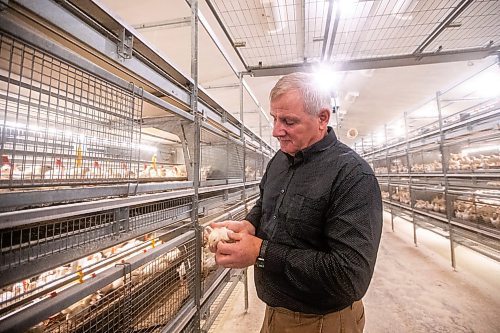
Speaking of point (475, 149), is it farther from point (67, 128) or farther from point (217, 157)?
point (67, 128)

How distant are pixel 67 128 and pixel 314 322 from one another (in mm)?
1048

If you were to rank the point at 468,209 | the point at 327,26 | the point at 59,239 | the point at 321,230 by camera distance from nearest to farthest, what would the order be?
the point at 59,239 < the point at 321,230 < the point at 327,26 < the point at 468,209

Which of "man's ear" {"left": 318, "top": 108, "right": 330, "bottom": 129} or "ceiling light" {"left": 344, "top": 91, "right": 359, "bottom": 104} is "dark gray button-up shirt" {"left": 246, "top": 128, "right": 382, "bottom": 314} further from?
"ceiling light" {"left": 344, "top": 91, "right": 359, "bottom": 104}

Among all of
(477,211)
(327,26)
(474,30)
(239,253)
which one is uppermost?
(474,30)

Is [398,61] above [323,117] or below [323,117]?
above

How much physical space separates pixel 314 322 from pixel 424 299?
8.33 ft

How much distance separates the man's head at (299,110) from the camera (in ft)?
2.99

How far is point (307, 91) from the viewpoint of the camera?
2.99 feet

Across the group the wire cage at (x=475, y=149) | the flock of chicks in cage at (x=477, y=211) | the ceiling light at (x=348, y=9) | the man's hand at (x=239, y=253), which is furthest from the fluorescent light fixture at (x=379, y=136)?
the man's hand at (x=239, y=253)

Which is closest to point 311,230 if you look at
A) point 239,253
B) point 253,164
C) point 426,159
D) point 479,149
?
point 239,253

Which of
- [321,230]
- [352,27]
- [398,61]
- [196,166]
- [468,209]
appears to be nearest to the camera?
[321,230]

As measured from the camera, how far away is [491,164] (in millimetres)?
2777

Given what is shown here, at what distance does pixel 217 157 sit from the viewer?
2072mm

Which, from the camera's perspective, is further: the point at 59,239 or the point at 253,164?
the point at 253,164
